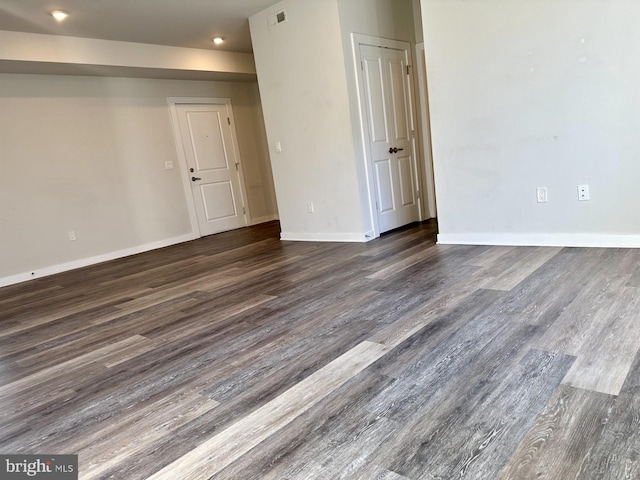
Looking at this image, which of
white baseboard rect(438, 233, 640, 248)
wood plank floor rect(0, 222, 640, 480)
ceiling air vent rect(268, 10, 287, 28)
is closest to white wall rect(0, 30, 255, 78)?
ceiling air vent rect(268, 10, 287, 28)

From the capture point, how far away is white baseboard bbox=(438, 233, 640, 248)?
306 centimetres

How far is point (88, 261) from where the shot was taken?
510 cm

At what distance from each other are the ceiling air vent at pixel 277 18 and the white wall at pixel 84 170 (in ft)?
6.79

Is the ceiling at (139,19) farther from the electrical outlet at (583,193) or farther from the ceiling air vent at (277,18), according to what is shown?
the electrical outlet at (583,193)

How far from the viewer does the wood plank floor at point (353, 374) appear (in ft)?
4.24

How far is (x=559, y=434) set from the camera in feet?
4.20

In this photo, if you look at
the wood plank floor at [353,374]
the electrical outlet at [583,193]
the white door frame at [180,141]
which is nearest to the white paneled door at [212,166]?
the white door frame at [180,141]

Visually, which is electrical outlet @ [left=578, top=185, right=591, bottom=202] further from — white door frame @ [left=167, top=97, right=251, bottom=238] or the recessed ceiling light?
white door frame @ [left=167, top=97, right=251, bottom=238]

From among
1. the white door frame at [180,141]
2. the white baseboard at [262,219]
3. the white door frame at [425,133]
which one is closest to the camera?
the white door frame at [425,133]

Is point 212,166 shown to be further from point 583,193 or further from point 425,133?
point 583,193

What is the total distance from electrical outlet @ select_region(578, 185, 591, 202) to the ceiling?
10.7 ft

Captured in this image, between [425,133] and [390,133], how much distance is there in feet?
2.16

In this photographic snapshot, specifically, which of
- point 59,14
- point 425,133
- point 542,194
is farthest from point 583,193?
point 59,14

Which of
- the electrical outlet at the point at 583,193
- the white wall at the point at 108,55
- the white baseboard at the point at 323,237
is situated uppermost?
the white wall at the point at 108,55
